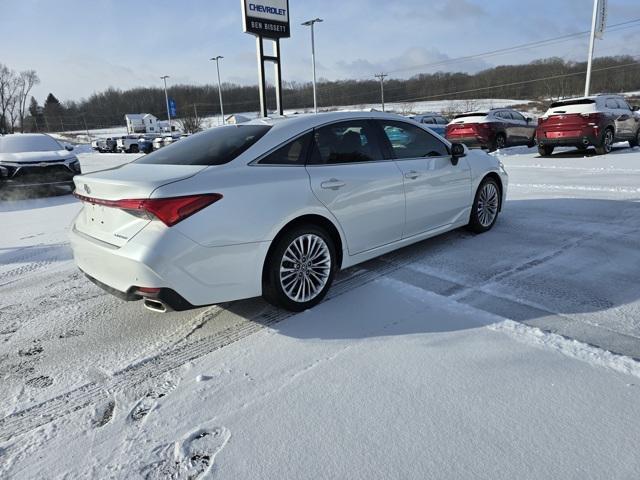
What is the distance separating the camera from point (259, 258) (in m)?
3.08

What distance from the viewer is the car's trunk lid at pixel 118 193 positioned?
9.20 ft

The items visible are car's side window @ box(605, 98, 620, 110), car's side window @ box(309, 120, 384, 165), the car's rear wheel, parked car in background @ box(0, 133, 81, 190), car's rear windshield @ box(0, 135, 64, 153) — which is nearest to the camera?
car's side window @ box(309, 120, 384, 165)

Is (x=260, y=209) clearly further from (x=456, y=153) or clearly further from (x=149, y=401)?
(x=456, y=153)

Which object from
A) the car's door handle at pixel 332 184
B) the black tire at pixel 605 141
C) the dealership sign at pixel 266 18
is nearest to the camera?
the car's door handle at pixel 332 184

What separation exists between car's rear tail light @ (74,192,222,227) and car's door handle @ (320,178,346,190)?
0.96 metres

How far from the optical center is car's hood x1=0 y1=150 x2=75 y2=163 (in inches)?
390

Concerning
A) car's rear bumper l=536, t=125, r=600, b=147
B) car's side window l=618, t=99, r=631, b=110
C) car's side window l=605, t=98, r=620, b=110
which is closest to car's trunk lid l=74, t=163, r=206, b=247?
car's rear bumper l=536, t=125, r=600, b=147

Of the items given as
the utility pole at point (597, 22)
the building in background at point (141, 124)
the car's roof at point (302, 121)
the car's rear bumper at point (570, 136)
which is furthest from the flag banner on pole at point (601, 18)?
the building in background at point (141, 124)

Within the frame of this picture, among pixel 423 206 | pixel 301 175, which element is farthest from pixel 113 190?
pixel 423 206

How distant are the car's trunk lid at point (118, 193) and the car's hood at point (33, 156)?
809 centimetres

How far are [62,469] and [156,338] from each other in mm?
1182

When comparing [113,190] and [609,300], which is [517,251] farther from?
[113,190]

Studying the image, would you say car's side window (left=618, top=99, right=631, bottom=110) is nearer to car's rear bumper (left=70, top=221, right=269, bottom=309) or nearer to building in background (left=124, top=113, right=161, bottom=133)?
car's rear bumper (left=70, top=221, right=269, bottom=309)

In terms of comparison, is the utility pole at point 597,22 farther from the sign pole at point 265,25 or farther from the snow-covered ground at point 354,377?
the snow-covered ground at point 354,377
